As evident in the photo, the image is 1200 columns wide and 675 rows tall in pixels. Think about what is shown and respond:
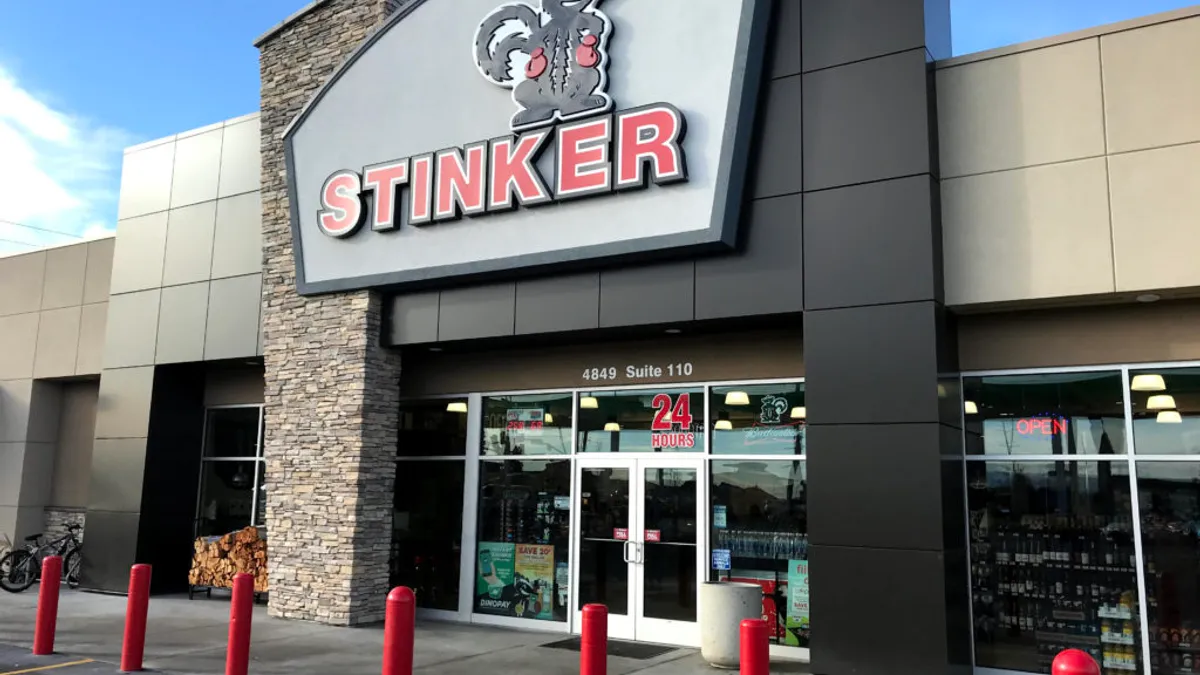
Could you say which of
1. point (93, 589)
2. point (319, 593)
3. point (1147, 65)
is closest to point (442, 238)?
point (319, 593)

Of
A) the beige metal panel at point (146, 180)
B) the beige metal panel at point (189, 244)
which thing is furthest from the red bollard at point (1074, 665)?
the beige metal panel at point (146, 180)

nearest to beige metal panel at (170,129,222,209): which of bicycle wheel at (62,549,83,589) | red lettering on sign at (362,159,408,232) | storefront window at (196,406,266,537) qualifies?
storefront window at (196,406,266,537)

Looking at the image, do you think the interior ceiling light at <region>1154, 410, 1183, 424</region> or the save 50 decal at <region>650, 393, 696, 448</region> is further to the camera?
the save 50 decal at <region>650, 393, 696, 448</region>

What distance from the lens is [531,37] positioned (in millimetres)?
12180

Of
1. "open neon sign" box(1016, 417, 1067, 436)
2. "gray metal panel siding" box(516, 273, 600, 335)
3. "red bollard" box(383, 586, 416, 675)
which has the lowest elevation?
"red bollard" box(383, 586, 416, 675)

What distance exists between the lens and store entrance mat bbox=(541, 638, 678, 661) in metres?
11.0

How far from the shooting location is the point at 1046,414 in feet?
33.0

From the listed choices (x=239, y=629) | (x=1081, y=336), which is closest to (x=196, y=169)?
(x=239, y=629)

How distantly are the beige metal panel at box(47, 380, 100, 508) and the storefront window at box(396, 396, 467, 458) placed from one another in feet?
26.6

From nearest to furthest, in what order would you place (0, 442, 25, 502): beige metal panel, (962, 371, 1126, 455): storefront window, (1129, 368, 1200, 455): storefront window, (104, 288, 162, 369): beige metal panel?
(1129, 368, 1200, 455): storefront window < (962, 371, 1126, 455): storefront window < (104, 288, 162, 369): beige metal panel < (0, 442, 25, 502): beige metal panel

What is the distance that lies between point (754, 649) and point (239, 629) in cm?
515

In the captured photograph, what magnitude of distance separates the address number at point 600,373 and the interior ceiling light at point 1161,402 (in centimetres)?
626

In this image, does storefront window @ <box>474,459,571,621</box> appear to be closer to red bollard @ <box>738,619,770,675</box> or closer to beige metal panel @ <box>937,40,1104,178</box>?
beige metal panel @ <box>937,40,1104,178</box>

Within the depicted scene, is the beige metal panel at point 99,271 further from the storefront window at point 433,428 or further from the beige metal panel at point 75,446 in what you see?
the storefront window at point 433,428
